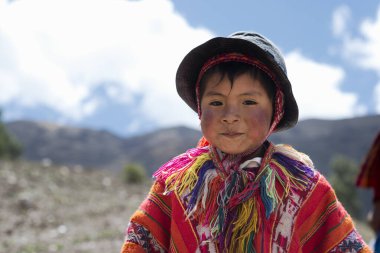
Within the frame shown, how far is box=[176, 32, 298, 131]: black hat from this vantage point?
2.10m

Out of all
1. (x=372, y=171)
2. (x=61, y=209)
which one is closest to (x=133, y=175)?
(x=61, y=209)

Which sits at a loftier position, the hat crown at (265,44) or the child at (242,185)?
the hat crown at (265,44)

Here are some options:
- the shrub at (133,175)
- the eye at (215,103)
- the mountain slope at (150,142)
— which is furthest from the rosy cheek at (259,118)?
the mountain slope at (150,142)

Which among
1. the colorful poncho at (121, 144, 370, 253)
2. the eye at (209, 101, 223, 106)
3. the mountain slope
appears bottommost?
the colorful poncho at (121, 144, 370, 253)

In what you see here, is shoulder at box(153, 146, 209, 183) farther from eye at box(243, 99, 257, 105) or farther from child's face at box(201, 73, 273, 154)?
eye at box(243, 99, 257, 105)

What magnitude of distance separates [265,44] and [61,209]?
844cm

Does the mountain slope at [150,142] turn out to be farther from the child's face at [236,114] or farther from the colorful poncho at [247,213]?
the child's face at [236,114]

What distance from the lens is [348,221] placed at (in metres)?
2.11

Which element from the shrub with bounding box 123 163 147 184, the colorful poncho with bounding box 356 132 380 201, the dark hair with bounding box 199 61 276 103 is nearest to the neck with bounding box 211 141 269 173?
the dark hair with bounding box 199 61 276 103

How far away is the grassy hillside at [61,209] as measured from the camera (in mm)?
7125

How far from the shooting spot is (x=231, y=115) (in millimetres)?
2018

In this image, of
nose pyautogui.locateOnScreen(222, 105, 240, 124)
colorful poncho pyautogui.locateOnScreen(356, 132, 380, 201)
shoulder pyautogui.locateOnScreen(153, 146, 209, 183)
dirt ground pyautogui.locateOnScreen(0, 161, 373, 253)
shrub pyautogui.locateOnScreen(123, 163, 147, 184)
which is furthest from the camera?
shrub pyautogui.locateOnScreen(123, 163, 147, 184)

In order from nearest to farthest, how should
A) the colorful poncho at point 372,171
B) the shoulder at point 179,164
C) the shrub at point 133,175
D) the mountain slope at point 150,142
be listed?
the shoulder at point 179,164
the colorful poncho at point 372,171
the shrub at point 133,175
the mountain slope at point 150,142

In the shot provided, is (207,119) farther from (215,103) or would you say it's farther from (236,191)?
(236,191)
